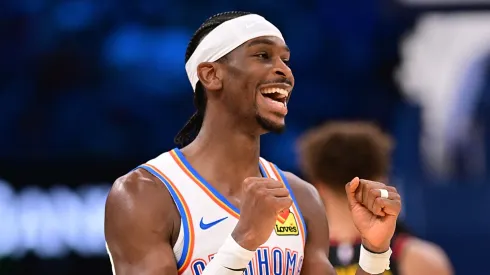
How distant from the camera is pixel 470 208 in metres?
8.55

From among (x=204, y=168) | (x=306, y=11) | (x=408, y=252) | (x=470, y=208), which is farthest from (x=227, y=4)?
(x=204, y=168)

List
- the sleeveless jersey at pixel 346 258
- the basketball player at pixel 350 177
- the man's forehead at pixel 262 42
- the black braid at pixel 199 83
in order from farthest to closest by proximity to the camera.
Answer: the basketball player at pixel 350 177
the sleeveless jersey at pixel 346 258
the black braid at pixel 199 83
the man's forehead at pixel 262 42

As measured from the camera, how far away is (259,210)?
3.10 meters

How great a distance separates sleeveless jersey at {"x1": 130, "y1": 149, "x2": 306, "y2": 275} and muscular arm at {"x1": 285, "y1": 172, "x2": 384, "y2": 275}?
1.8 inches

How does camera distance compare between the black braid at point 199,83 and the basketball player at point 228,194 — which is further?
the black braid at point 199,83

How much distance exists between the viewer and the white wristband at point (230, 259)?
10.3 ft

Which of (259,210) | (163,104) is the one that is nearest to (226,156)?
(259,210)

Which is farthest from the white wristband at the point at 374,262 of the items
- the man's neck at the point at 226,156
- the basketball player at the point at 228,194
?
the man's neck at the point at 226,156

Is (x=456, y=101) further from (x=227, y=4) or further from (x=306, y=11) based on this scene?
(x=227, y=4)

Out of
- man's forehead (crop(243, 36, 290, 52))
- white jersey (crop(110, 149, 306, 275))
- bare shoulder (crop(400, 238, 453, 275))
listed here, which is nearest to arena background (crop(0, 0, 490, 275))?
bare shoulder (crop(400, 238, 453, 275))

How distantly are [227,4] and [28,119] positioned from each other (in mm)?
2375

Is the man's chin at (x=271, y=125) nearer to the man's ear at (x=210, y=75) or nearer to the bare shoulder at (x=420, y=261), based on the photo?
the man's ear at (x=210, y=75)

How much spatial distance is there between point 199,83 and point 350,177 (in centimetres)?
127

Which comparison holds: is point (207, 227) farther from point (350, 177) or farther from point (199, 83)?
point (350, 177)
